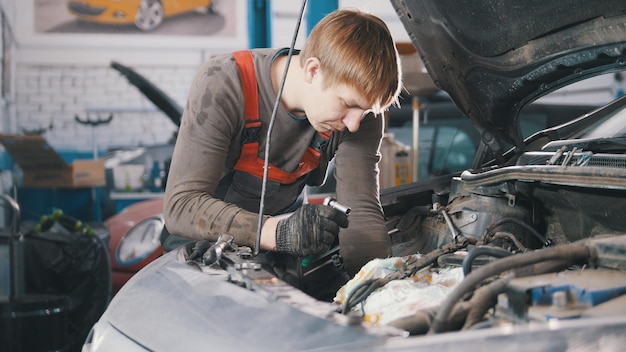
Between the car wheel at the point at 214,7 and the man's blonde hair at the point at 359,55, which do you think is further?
the car wheel at the point at 214,7

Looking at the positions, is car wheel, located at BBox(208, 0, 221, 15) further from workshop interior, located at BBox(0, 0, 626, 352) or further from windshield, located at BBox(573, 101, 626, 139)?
windshield, located at BBox(573, 101, 626, 139)

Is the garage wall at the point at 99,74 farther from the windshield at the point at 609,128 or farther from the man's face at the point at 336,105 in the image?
the man's face at the point at 336,105

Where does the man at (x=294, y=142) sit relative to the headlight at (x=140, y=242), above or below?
above

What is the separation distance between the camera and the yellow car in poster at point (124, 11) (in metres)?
5.49

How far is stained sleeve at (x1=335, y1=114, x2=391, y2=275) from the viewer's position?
71.2 inches

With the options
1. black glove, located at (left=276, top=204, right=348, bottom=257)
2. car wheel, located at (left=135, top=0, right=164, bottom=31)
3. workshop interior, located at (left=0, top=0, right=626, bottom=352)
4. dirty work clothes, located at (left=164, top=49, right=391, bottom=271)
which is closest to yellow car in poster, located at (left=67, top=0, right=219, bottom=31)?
car wheel, located at (left=135, top=0, right=164, bottom=31)

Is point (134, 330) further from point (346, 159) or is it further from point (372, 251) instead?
point (346, 159)

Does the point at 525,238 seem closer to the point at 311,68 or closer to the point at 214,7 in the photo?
the point at 311,68

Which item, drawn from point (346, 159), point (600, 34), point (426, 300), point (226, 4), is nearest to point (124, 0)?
point (226, 4)

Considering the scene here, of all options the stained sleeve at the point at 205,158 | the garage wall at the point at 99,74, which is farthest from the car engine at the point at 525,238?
the garage wall at the point at 99,74

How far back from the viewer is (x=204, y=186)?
5.62 ft

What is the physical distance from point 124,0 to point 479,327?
5126mm

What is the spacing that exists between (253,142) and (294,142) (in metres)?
0.14

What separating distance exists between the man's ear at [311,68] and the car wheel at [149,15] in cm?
422
